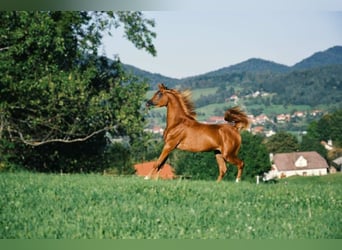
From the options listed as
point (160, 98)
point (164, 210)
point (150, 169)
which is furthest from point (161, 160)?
point (164, 210)

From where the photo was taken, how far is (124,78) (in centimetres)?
1129

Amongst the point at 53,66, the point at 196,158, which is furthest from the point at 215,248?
the point at 53,66

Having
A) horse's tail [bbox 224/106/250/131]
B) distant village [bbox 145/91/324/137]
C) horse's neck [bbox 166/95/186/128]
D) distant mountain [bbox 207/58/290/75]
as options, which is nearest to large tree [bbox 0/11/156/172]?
distant mountain [bbox 207/58/290/75]

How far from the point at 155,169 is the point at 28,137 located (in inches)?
128

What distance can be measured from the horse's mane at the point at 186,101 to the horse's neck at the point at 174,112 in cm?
5

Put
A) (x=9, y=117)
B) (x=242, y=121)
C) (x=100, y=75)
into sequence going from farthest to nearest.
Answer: (x=100, y=75) → (x=9, y=117) → (x=242, y=121)

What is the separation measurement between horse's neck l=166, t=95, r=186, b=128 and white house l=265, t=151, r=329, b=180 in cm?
203

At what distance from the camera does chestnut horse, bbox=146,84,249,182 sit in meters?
8.27

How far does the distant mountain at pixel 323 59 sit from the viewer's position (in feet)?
30.5

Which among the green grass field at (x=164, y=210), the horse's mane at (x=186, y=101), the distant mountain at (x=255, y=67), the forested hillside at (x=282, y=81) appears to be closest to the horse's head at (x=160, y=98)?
the horse's mane at (x=186, y=101)

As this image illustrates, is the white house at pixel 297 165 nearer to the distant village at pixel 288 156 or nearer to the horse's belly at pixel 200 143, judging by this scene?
the distant village at pixel 288 156

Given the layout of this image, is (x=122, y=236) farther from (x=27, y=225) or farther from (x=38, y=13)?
(x=38, y=13)

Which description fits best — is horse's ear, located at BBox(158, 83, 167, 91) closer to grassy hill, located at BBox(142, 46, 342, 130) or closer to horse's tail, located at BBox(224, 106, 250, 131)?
grassy hill, located at BBox(142, 46, 342, 130)

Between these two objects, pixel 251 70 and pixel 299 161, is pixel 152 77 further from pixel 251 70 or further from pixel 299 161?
pixel 299 161
